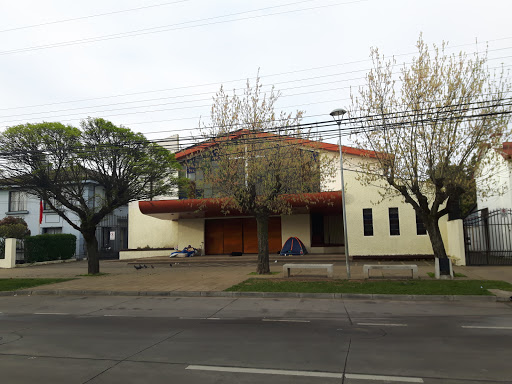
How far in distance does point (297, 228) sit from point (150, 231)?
37.9ft

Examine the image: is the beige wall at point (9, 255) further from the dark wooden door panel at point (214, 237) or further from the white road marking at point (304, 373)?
the white road marking at point (304, 373)

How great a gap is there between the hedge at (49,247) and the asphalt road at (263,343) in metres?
17.9

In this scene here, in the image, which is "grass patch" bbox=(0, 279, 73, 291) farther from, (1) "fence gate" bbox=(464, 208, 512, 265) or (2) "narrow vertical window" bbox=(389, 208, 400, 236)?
(1) "fence gate" bbox=(464, 208, 512, 265)

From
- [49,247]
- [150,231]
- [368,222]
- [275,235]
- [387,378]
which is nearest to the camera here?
[387,378]

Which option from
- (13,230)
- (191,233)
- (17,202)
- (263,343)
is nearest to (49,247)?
(13,230)

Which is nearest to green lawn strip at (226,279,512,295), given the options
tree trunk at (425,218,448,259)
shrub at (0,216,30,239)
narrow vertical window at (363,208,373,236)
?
tree trunk at (425,218,448,259)

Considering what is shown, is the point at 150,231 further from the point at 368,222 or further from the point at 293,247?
the point at 368,222

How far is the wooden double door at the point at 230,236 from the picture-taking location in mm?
29172

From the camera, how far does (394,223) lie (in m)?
22.5

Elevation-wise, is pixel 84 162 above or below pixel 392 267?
above

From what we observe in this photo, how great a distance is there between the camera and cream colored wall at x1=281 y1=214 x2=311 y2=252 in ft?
89.4

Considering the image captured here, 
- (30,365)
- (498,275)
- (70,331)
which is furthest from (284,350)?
(498,275)

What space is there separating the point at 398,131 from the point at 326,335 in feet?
30.4

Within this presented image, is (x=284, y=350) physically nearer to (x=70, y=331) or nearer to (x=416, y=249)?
(x=70, y=331)
